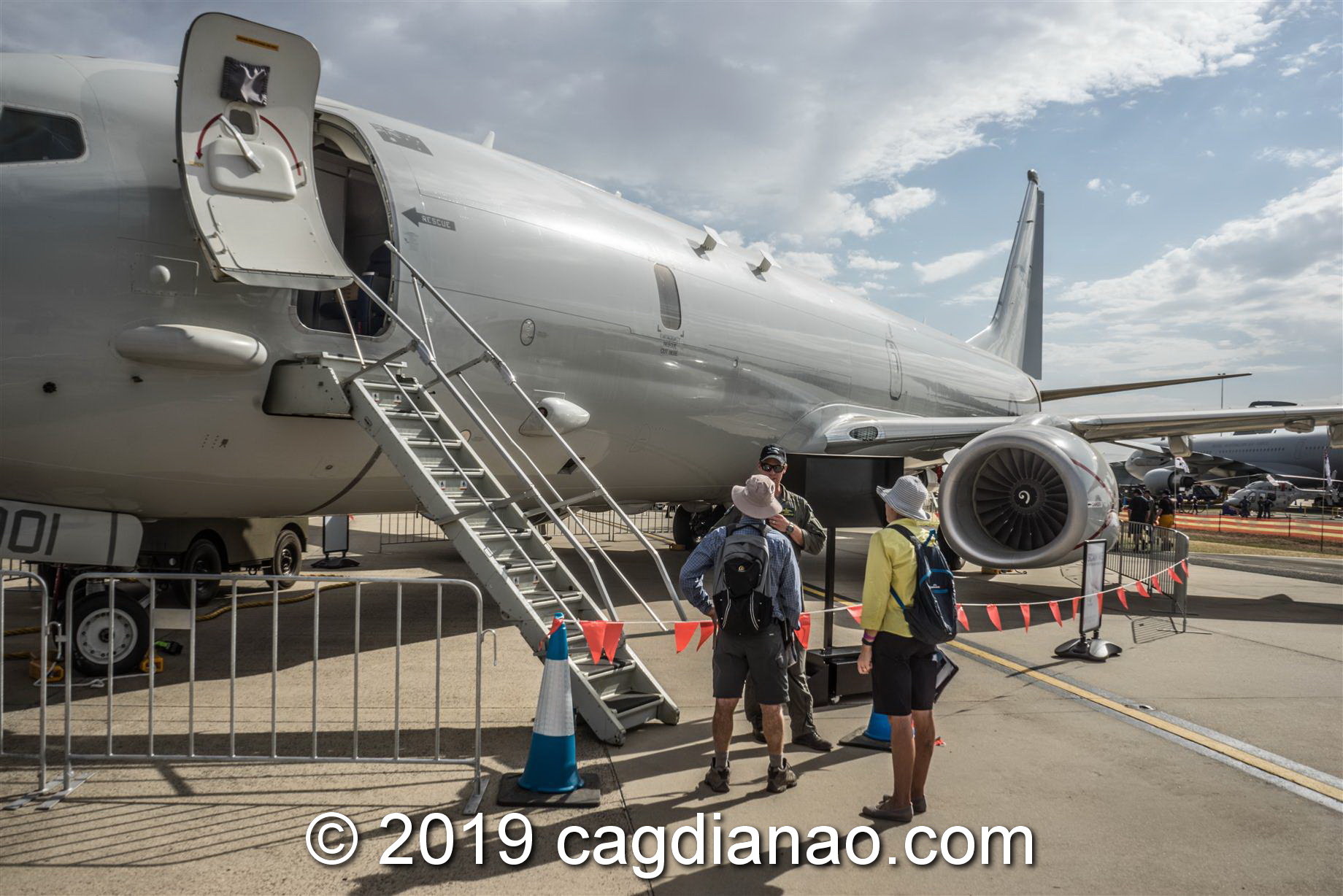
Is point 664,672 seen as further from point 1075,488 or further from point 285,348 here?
point 1075,488

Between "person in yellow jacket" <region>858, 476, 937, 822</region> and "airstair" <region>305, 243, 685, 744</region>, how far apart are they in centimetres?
124

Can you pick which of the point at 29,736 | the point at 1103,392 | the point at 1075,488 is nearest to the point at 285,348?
the point at 29,736

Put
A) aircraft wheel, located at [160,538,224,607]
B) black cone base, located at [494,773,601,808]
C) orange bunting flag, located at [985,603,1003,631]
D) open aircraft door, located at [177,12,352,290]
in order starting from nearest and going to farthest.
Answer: black cone base, located at [494,773,601,808] → open aircraft door, located at [177,12,352,290] → aircraft wheel, located at [160,538,224,607] → orange bunting flag, located at [985,603,1003,631]

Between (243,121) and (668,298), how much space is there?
415 centimetres

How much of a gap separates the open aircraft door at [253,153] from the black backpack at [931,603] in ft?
12.8

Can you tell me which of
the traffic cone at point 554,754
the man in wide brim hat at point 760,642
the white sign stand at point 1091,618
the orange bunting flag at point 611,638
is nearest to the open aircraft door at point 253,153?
the orange bunting flag at point 611,638

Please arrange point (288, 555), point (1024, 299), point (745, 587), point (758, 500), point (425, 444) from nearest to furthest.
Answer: point (745, 587) → point (758, 500) → point (425, 444) → point (288, 555) → point (1024, 299)

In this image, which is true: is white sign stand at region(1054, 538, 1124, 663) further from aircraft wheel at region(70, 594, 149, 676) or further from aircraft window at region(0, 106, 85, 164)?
aircraft window at region(0, 106, 85, 164)

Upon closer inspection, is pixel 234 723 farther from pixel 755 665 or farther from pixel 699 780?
pixel 755 665

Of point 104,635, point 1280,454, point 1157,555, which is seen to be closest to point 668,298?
point 104,635

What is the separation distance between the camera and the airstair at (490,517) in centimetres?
507

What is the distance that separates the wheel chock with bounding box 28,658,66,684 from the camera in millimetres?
6105

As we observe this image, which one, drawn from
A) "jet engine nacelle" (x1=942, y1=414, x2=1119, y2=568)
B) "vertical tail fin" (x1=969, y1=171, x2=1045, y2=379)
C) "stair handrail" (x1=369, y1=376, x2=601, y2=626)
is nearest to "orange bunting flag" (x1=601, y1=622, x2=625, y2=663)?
"stair handrail" (x1=369, y1=376, x2=601, y2=626)

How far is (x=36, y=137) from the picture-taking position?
16.6 feet
